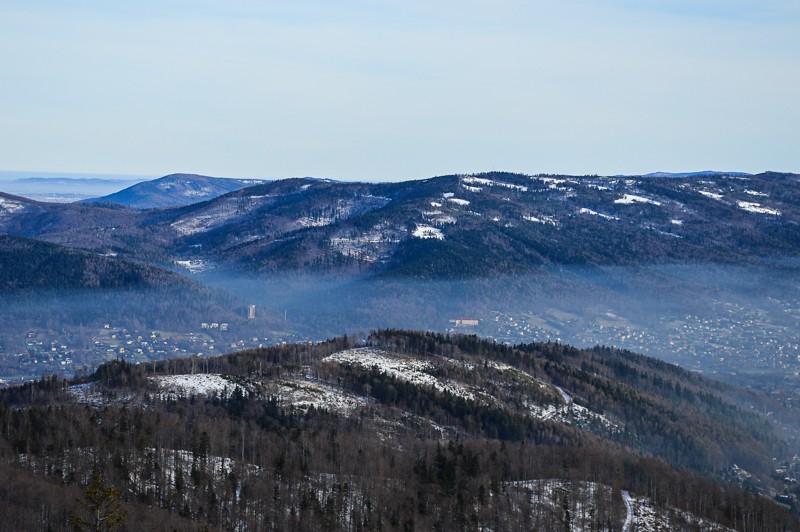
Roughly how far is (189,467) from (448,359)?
275 feet

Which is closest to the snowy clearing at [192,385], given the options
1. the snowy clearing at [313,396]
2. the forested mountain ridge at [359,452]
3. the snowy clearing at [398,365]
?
the forested mountain ridge at [359,452]

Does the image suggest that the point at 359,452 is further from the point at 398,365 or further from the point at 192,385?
the point at 398,365

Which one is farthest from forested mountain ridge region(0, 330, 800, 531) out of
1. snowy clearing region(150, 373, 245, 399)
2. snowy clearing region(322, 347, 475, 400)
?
snowy clearing region(322, 347, 475, 400)

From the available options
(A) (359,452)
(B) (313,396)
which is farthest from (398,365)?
(A) (359,452)

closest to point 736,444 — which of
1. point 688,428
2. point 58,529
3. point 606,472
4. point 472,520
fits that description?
point 688,428

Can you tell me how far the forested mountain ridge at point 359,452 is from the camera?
365 ft

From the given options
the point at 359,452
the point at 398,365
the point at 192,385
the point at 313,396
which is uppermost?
the point at 192,385

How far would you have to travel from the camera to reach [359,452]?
131 m

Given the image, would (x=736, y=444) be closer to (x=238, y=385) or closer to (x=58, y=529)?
(x=238, y=385)

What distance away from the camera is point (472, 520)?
368 feet

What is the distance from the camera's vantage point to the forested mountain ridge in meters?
111

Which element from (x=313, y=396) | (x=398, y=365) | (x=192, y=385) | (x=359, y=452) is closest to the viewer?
(x=359, y=452)

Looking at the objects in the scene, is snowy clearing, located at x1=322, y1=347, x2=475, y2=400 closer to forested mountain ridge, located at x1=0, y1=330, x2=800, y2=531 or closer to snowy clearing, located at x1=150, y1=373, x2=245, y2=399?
forested mountain ridge, located at x1=0, y1=330, x2=800, y2=531

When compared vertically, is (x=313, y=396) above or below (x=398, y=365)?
above
